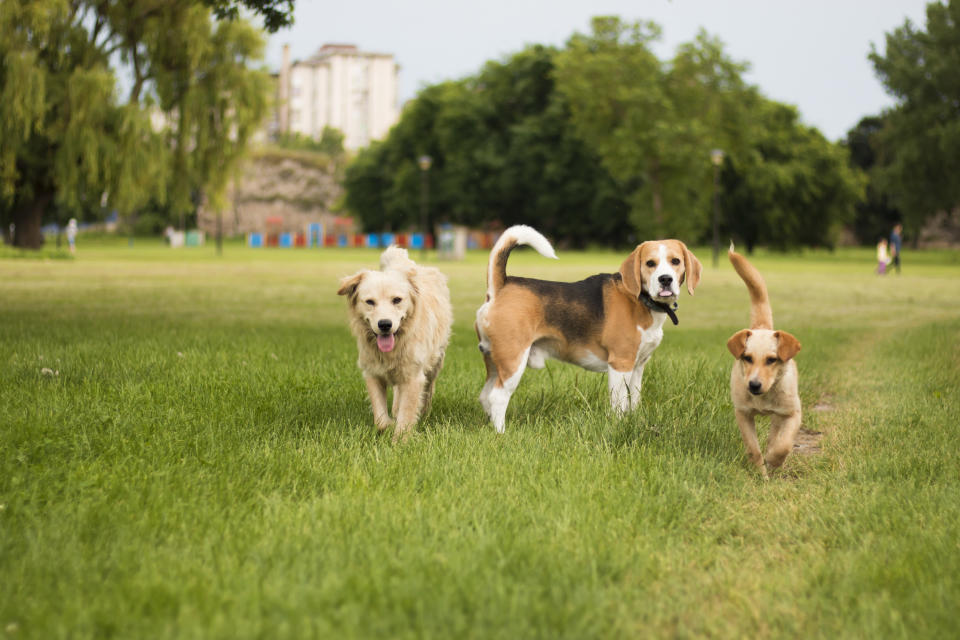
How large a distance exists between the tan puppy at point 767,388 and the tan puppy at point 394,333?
1973 mm

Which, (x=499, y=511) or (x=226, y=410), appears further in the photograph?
(x=226, y=410)

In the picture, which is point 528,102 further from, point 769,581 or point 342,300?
point 769,581

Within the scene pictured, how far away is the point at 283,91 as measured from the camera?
13625cm

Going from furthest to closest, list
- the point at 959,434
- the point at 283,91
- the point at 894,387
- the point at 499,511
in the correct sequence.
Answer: the point at 283,91 < the point at 894,387 < the point at 959,434 < the point at 499,511

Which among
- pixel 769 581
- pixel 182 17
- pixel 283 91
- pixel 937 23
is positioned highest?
pixel 283 91

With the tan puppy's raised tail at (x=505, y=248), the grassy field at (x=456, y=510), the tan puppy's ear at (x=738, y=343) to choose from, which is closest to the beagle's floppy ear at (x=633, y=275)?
the tan puppy's raised tail at (x=505, y=248)

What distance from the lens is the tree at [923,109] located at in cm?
4522

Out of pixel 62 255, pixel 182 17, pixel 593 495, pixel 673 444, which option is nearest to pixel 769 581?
pixel 593 495

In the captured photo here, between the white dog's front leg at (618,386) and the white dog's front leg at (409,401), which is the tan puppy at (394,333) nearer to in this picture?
the white dog's front leg at (409,401)

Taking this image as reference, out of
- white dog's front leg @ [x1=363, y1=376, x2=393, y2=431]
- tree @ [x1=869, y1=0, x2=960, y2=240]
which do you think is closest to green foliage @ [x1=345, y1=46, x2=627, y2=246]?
tree @ [x1=869, y1=0, x2=960, y2=240]

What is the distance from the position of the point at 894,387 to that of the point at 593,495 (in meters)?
4.83

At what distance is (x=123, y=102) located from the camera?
32.9m

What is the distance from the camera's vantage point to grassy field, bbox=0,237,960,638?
3057mm

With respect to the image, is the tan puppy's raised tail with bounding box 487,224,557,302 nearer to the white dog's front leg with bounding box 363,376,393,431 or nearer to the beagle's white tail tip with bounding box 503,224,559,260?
the beagle's white tail tip with bounding box 503,224,559,260
